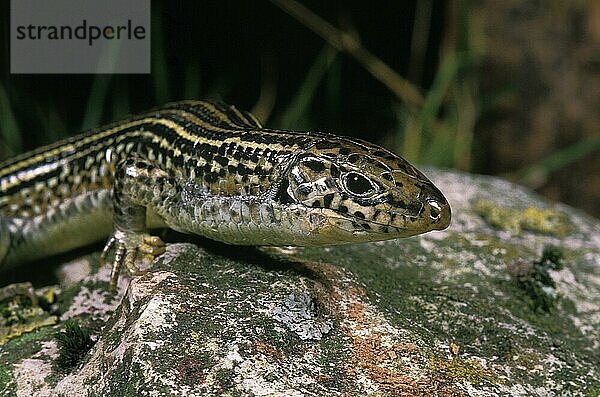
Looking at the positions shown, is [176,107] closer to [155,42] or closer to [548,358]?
[548,358]

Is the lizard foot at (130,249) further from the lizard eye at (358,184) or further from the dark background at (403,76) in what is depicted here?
the dark background at (403,76)

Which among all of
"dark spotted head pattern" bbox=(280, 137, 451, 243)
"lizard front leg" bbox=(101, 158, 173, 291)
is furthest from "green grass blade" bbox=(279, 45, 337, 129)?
"dark spotted head pattern" bbox=(280, 137, 451, 243)

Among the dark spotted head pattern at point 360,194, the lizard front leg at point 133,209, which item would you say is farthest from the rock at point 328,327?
the dark spotted head pattern at point 360,194

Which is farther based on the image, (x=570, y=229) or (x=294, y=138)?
(x=570, y=229)

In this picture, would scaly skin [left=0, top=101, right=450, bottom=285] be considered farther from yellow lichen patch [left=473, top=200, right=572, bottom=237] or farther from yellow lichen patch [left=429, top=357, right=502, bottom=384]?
yellow lichen patch [left=473, top=200, right=572, bottom=237]

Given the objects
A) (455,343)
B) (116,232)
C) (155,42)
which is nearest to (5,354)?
(116,232)
